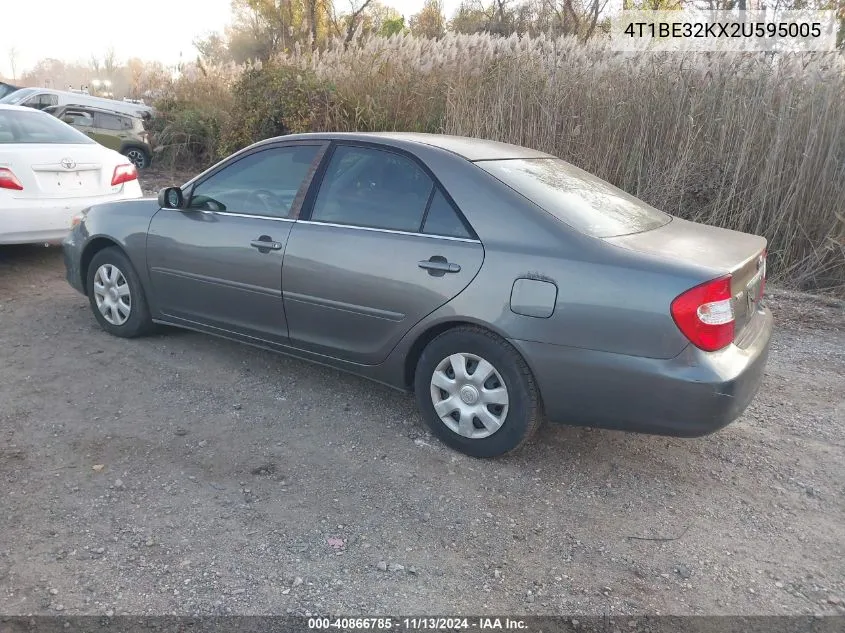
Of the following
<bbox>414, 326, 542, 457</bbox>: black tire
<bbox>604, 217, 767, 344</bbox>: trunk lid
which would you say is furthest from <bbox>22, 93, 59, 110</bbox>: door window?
<bbox>604, 217, 767, 344</bbox>: trunk lid

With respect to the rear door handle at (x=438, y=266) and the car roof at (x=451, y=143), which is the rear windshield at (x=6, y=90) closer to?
the car roof at (x=451, y=143)

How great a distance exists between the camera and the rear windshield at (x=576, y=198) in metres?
3.40

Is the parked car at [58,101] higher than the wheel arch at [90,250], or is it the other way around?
the parked car at [58,101]

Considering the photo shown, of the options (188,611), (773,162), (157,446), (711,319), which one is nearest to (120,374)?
(157,446)

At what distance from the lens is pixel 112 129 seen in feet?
43.5

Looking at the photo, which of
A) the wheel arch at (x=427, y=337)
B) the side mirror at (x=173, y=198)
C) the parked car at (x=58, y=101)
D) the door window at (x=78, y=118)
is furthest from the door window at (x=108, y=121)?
the wheel arch at (x=427, y=337)

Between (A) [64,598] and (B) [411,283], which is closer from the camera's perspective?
(A) [64,598]

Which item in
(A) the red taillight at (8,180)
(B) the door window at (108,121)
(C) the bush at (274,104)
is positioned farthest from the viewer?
(B) the door window at (108,121)

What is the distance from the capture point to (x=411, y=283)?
3.51m

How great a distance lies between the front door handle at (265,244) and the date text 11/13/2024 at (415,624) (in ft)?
7.06

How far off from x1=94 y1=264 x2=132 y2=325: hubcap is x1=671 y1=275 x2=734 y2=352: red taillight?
3.63m

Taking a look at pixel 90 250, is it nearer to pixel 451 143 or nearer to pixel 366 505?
pixel 451 143

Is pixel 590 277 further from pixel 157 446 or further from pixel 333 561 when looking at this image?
pixel 157 446

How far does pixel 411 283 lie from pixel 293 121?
23.6 ft
